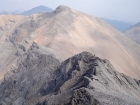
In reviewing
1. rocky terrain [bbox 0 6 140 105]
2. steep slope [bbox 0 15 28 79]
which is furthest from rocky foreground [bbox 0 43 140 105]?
steep slope [bbox 0 15 28 79]

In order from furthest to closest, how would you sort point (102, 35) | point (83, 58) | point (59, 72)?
1. point (102, 35)
2. point (59, 72)
3. point (83, 58)

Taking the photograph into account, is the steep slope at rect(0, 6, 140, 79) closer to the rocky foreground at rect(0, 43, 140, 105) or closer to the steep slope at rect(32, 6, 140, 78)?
the steep slope at rect(32, 6, 140, 78)

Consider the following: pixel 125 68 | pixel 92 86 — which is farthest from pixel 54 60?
pixel 125 68

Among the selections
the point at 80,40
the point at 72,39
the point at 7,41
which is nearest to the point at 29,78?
the point at 72,39

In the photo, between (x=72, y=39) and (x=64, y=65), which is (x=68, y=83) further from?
(x=72, y=39)

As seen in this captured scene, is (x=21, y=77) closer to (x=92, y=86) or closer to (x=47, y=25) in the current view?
(x=92, y=86)

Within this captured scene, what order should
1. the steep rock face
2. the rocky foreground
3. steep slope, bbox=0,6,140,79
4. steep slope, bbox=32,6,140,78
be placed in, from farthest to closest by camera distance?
steep slope, bbox=0,6,140,79, steep slope, bbox=32,6,140,78, the steep rock face, the rocky foreground
